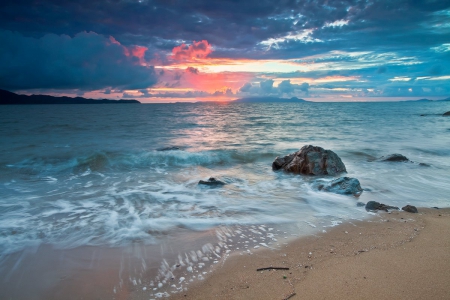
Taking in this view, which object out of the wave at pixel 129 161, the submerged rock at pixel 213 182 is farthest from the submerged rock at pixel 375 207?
the wave at pixel 129 161

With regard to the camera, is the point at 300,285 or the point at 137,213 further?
the point at 137,213

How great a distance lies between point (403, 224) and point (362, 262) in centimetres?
200

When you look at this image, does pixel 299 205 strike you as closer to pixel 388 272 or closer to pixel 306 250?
pixel 306 250

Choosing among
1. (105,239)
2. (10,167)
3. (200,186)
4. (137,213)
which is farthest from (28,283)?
(10,167)

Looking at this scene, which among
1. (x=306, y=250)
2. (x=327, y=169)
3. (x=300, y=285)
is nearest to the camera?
(x=300, y=285)

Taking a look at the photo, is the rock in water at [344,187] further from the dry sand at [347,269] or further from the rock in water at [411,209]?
the dry sand at [347,269]

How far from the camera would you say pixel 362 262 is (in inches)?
153

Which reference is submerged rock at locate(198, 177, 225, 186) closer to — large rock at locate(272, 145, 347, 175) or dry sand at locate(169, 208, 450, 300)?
large rock at locate(272, 145, 347, 175)

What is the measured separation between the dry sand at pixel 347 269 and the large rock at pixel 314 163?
4.35 metres

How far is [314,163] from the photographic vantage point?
31.1ft

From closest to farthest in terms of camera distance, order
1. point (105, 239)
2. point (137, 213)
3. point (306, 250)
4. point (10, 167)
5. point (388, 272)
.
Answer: point (388, 272)
point (306, 250)
point (105, 239)
point (137, 213)
point (10, 167)

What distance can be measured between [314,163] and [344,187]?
2203mm

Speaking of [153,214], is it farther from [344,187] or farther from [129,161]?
[129,161]

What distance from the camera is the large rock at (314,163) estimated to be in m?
9.41
